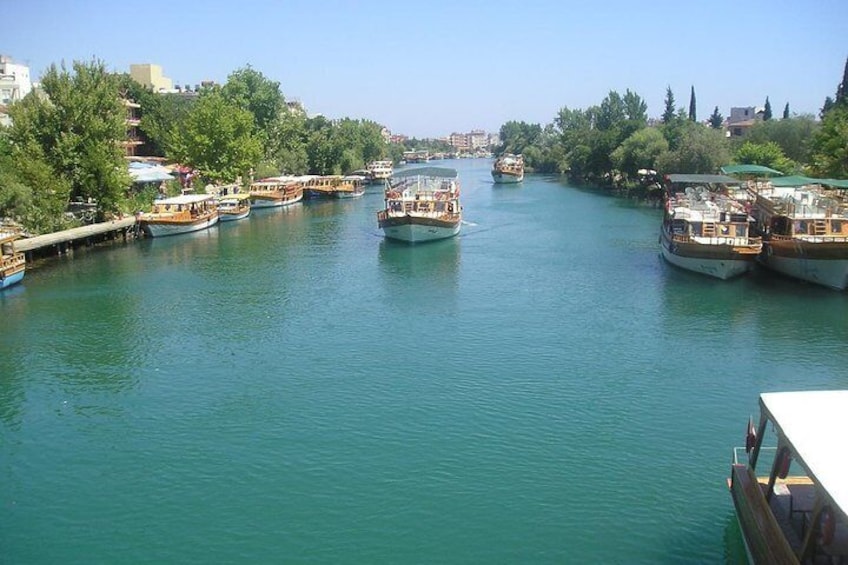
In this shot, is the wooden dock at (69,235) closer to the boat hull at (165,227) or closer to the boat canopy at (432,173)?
the boat hull at (165,227)

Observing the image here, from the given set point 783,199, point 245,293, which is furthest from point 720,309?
point 245,293

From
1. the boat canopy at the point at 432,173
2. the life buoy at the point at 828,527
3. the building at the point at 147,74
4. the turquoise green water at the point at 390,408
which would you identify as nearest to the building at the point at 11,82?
the building at the point at 147,74

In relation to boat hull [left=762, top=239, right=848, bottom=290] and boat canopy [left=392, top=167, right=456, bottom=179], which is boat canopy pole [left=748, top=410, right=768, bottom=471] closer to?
boat hull [left=762, top=239, right=848, bottom=290]

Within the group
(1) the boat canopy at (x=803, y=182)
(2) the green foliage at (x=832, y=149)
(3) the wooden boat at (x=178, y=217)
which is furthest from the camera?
(2) the green foliage at (x=832, y=149)

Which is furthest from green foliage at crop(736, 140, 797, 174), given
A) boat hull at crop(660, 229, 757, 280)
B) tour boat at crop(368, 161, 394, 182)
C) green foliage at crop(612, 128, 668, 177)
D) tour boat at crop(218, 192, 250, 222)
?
tour boat at crop(368, 161, 394, 182)

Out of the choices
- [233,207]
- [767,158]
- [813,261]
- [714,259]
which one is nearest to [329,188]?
[233,207]

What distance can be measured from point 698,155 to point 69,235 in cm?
5643

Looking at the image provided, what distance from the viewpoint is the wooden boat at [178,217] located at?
52219 mm

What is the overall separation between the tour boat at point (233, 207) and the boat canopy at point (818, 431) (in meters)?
56.0

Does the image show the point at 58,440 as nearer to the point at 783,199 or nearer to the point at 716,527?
the point at 716,527

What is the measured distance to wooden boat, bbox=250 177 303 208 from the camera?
241 feet

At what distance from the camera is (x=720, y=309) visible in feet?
99.3

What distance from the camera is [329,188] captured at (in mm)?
86250

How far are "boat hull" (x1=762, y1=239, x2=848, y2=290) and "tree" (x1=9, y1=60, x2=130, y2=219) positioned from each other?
39.8m
